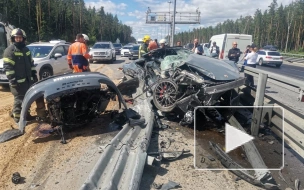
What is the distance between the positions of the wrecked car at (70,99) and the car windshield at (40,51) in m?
6.03

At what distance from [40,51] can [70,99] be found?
263 inches

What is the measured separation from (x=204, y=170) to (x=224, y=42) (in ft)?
47.0

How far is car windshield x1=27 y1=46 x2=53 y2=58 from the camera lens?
10.0m

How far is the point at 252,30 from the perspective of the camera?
235ft

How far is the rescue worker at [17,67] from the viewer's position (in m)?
5.10

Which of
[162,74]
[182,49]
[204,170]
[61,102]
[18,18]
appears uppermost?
[18,18]

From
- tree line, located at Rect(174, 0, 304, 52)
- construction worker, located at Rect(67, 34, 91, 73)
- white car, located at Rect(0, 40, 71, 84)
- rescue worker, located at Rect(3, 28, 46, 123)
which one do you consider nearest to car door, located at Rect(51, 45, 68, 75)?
white car, located at Rect(0, 40, 71, 84)

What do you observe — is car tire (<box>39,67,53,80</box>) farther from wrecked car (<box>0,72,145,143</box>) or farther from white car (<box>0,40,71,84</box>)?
wrecked car (<box>0,72,145,143</box>)

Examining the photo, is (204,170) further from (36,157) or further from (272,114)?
(36,157)

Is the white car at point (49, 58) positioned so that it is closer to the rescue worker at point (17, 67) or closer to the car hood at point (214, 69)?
the rescue worker at point (17, 67)

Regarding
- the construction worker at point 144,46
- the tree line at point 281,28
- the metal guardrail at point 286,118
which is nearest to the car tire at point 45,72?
the construction worker at point 144,46

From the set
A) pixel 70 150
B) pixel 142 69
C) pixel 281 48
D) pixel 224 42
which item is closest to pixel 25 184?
pixel 70 150

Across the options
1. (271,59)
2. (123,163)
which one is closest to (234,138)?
(123,163)

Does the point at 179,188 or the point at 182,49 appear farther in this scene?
the point at 182,49
